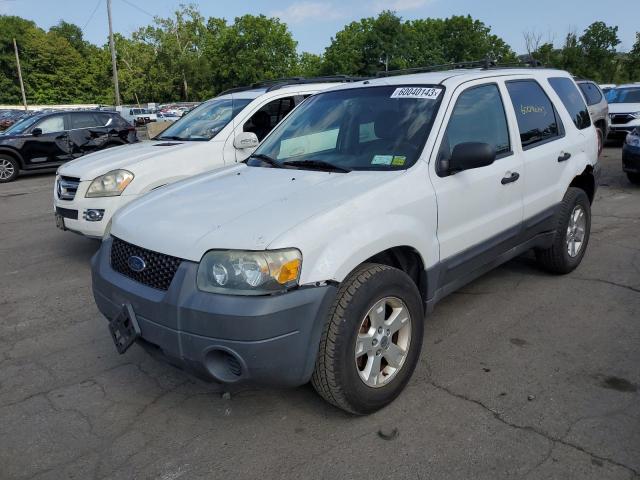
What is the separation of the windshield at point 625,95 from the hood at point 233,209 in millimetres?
16018

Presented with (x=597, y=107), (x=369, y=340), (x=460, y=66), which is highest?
(x=460, y=66)

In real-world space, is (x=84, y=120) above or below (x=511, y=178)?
above

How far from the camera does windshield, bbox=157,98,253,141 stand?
21.9 feet

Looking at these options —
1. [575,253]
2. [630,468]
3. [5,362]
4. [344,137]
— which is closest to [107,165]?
[5,362]

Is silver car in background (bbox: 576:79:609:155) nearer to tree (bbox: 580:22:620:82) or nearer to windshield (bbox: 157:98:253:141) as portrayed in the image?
windshield (bbox: 157:98:253:141)

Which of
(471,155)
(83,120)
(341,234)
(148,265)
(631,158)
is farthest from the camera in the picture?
(83,120)

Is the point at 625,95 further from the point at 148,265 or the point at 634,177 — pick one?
the point at 148,265

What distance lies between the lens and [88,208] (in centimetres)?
565

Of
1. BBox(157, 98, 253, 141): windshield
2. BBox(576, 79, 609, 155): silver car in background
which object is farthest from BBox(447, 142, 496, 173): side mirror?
BBox(576, 79, 609, 155): silver car in background

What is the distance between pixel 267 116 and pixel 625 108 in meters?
12.8

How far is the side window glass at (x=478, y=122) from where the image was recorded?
3536 millimetres

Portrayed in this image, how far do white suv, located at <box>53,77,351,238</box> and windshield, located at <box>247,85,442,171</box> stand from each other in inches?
69.4

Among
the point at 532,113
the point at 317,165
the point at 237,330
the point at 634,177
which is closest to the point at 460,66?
the point at 532,113

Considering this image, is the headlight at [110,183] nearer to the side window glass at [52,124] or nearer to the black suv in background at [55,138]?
the black suv in background at [55,138]
